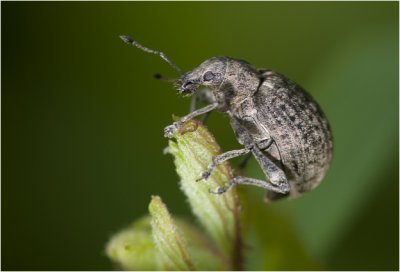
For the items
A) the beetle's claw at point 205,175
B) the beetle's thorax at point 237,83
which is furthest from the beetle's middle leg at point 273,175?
the beetle's claw at point 205,175

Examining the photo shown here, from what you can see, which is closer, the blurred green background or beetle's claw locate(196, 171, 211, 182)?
beetle's claw locate(196, 171, 211, 182)

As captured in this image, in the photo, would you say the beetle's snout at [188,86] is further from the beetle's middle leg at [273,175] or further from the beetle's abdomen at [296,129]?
the beetle's middle leg at [273,175]

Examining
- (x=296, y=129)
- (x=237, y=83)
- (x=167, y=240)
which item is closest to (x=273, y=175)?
(x=296, y=129)

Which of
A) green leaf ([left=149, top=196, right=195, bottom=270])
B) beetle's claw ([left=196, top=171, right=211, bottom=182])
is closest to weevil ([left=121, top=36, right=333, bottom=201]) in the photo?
beetle's claw ([left=196, top=171, right=211, bottom=182])

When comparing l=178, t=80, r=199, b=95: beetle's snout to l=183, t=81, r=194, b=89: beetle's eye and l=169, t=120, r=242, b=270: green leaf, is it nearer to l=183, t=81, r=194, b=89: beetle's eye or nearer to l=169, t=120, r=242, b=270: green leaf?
l=183, t=81, r=194, b=89: beetle's eye

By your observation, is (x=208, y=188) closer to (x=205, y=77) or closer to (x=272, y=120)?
(x=272, y=120)

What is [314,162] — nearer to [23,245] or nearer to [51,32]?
[23,245]
